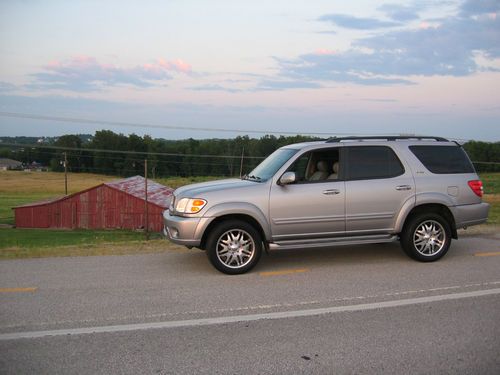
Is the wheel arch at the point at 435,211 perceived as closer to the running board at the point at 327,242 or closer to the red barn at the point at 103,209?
the running board at the point at 327,242

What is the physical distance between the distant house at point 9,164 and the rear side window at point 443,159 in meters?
96.7

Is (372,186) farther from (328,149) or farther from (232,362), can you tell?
(232,362)

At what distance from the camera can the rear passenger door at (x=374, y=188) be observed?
7324 millimetres

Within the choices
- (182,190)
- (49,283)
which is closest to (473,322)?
(182,190)

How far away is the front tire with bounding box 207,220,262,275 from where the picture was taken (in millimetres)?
6812

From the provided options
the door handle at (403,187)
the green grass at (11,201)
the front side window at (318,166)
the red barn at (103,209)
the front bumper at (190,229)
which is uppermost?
the front side window at (318,166)

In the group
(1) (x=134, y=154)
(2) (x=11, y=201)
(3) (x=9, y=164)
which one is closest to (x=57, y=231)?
(2) (x=11, y=201)

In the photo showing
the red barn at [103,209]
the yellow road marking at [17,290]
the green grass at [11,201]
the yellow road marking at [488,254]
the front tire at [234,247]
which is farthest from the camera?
the green grass at [11,201]

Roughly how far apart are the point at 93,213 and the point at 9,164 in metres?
72.1

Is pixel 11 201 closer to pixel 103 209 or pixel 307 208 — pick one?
pixel 103 209

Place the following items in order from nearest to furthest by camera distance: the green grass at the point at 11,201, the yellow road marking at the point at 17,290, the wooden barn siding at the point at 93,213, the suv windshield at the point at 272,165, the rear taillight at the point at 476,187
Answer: the yellow road marking at the point at 17,290 < the suv windshield at the point at 272,165 < the rear taillight at the point at 476,187 < the wooden barn siding at the point at 93,213 < the green grass at the point at 11,201

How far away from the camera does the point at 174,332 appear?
4.71 metres

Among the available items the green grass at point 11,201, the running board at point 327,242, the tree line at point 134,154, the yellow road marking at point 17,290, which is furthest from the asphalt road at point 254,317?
Answer: the tree line at point 134,154

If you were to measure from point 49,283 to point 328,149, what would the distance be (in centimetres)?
428
